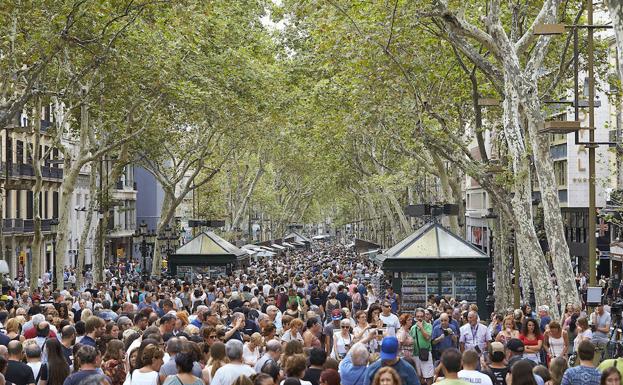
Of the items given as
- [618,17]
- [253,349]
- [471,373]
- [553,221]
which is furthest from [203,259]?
[618,17]

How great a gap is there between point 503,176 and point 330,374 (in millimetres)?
12420

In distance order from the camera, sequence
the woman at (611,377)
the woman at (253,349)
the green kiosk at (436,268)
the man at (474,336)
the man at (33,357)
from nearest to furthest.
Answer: the woman at (611,377)
the man at (33,357)
the woman at (253,349)
the man at (474,336)
the green kiosk at (436,268)

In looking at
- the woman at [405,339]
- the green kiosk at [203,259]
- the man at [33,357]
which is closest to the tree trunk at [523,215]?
the woman at [405,339]

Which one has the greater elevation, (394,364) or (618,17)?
(618,17)

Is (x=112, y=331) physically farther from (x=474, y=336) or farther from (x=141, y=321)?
(x=474, y=336)

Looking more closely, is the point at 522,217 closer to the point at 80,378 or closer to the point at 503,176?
the point at 503,176

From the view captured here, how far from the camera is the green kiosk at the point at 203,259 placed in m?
37.7

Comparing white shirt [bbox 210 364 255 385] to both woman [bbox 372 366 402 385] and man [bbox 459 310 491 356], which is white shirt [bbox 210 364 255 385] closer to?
woman [bbox 372 366 402 385]

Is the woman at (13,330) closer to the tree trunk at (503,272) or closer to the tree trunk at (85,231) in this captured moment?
the tree trunk at (503,272)

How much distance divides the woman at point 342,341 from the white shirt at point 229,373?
400 centimetres

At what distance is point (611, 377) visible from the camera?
862cm

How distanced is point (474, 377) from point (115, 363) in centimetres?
383

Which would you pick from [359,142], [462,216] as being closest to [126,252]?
[359,142]

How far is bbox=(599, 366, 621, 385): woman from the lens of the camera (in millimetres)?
8609
